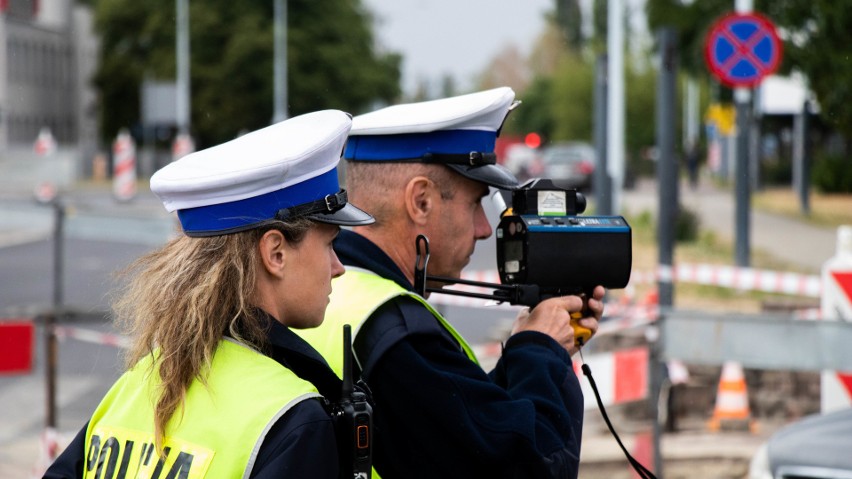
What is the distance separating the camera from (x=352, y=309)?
2379 mm

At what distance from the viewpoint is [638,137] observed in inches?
2095

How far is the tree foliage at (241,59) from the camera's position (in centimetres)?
5103

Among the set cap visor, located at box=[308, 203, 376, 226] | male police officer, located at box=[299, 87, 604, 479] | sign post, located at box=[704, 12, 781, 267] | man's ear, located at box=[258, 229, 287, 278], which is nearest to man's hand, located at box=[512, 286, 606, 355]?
male police officer, located at box=[299, 87, 604, 479]

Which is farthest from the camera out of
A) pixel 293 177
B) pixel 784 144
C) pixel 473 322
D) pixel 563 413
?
pixel 784 144

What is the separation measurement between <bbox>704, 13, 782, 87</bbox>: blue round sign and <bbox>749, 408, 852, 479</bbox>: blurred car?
25.0 feet

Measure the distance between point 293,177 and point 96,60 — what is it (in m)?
60.6

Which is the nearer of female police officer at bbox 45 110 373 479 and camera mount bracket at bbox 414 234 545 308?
female police officer at bbox 45 110 373 479

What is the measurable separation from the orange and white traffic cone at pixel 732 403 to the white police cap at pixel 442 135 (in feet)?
18.9

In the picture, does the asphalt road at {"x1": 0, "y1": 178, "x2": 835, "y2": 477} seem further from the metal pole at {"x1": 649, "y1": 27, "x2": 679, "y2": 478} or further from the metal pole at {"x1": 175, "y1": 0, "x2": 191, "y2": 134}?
the metal pole at {"x1": 175, "y1": 0, "x2": 191, "y2": 134}

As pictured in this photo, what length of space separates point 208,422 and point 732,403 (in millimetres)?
6635

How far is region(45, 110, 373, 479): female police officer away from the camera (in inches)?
74.1

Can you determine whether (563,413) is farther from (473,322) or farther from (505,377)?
(473,322)

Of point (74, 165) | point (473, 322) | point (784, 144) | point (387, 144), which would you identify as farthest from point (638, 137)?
point (387, 144)

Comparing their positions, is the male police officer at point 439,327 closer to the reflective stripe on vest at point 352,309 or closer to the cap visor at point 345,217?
the reflective stripe on vest at point 352,309
